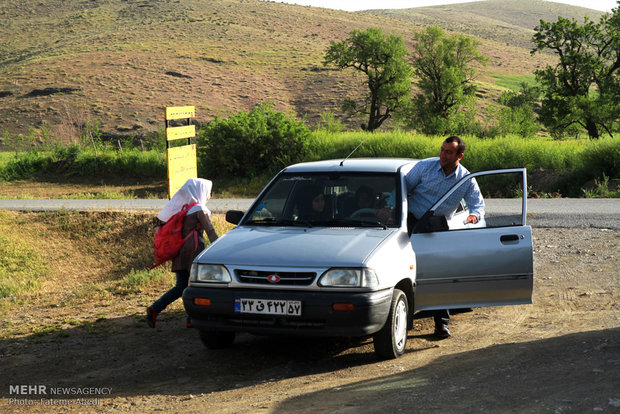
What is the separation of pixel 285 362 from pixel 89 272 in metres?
8.55

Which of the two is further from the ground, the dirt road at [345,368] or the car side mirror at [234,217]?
the car side mirror at [234,217]

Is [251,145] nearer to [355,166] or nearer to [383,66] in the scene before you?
[355,166]

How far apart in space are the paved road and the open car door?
25.6 feet

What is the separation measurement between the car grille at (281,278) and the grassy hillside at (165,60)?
157ft

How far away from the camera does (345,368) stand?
19.9ft

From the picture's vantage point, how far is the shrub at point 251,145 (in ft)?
92.1

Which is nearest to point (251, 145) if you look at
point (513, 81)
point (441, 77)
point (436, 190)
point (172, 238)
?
point (172, 238)

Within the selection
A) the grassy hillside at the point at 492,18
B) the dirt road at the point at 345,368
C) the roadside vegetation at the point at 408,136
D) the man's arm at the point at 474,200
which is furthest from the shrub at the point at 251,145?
the grassy hillside at the point at 492,18

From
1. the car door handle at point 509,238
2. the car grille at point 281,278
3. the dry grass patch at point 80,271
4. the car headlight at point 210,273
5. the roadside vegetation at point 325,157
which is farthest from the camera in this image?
the roadside vegetation at point 325,157

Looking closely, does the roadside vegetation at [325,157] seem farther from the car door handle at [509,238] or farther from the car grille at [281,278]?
the car grille at [281,278]

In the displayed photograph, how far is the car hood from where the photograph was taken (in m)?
5.75

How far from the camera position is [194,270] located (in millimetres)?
6160

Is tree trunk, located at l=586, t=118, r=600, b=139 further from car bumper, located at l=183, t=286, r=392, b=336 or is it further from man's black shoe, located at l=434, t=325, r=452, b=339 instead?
car bumper, located at l=183, t=286, r=392, b=336

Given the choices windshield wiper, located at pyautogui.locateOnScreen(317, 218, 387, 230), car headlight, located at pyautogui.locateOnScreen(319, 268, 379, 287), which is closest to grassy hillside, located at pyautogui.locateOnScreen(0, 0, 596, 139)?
windshield wiper, located at pyautogui.locateOnScreen(317, 218, 387, 230)
